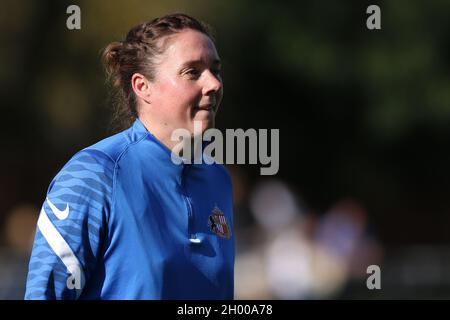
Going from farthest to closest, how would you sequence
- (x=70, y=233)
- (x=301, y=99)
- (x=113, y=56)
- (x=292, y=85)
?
1. (x=301, y=99)
2. (x=292, y=85)
3. (x=113, y=56)
4. (x=70, y=233)

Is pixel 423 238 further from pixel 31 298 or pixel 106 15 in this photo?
pixel 31 298

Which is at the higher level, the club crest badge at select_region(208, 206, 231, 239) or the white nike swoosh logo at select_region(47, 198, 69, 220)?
the white nike swoosh logo at select_region(47, 198, 69, 220)

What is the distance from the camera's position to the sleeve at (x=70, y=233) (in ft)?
11.3

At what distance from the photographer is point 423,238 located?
1936 centimetres

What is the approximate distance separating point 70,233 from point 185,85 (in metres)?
0.78

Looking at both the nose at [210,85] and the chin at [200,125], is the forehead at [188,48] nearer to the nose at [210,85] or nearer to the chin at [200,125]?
the nose at [210,85]

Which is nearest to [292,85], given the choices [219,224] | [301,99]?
[301,99]

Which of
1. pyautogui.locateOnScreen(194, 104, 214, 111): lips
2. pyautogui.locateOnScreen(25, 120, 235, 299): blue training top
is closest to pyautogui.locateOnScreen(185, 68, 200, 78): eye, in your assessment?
pyautogui.locateOnScreen(194, 104, 214, 111): lips

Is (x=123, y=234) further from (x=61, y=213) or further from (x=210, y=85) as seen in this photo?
Answer: (x=210, y=85)

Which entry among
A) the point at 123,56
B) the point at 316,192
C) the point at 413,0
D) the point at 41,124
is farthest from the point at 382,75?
the point at 123,56

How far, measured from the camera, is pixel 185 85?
12.5ft

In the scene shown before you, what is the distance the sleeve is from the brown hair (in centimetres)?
61

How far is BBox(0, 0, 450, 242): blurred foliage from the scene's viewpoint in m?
17.4

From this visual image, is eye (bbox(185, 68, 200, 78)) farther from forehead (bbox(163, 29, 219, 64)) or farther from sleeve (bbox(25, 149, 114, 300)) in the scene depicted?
sleeve (bbox(25, 149, 114, 300))
